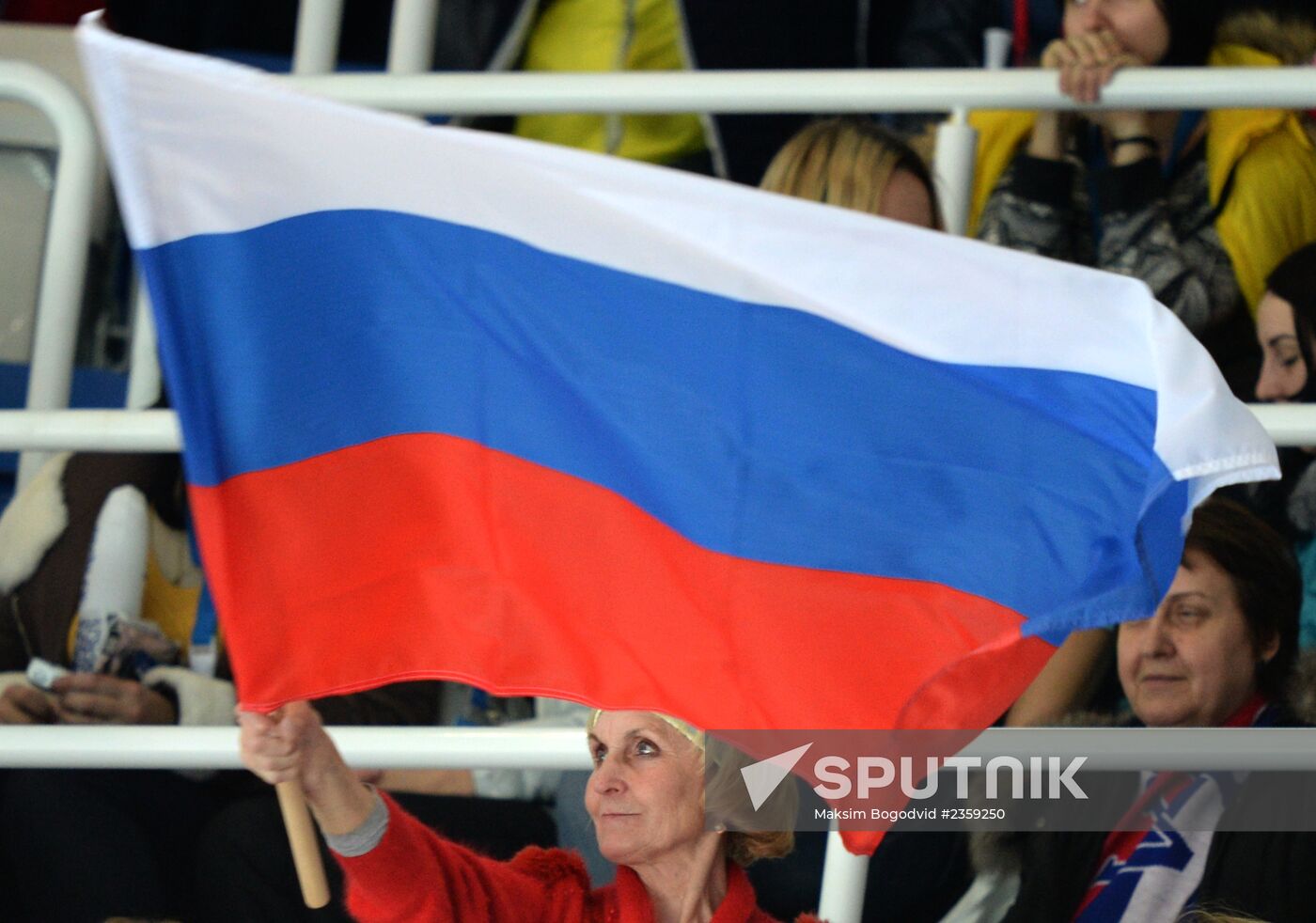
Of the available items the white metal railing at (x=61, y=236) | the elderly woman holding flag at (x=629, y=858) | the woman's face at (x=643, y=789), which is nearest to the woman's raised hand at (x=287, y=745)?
the elderly woman holding flag at (x=629, y=858)

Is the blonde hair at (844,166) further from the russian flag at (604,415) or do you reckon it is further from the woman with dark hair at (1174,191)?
the russian flag at (604,415)

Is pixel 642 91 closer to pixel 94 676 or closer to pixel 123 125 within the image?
pixel 123 125

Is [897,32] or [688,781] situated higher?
[897,32]

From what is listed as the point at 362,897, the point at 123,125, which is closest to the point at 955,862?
the point at 362,897

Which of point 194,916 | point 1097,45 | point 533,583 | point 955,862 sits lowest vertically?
point 194,916

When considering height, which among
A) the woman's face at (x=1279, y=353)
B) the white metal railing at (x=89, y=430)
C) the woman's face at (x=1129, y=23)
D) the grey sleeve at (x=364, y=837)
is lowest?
the grey sleeve at (x=364, y=837)

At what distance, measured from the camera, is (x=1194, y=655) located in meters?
2.17

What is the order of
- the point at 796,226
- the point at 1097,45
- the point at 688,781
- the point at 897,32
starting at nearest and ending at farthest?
1. the point at 796,226
2. the point at 688,781
3. the point at 1097,45
4. the point at 897,32

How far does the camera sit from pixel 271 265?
1686 mm

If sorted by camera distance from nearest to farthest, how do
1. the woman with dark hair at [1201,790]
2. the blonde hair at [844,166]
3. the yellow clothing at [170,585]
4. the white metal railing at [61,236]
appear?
the woman with dark hair at [1201,790]
the blonde hair at [844,166]
the yellow clothing at [170,585]
the white metal railing at [61,236]

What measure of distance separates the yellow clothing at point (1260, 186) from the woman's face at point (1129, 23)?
194mm

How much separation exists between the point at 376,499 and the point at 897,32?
6.17 feet

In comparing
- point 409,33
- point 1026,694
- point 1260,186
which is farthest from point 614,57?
point 1026,694

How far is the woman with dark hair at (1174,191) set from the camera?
2.54 metres
